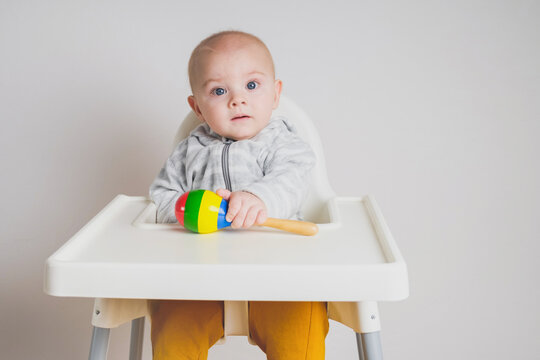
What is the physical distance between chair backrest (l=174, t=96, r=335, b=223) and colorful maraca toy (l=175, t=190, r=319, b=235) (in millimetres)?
220

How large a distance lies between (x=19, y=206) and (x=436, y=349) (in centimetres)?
111

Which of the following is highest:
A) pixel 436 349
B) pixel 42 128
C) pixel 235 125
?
pixel 235 125

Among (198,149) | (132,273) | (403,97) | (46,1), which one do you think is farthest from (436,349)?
(46,1)

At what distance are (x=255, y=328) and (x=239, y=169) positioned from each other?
26cm

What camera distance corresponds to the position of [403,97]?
1.55 meters

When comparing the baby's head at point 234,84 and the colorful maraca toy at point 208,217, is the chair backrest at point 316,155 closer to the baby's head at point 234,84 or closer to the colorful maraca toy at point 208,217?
the baby's head at point 234,84

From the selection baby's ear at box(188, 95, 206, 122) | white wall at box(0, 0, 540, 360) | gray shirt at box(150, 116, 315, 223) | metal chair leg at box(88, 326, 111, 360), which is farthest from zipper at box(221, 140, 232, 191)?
white wall at box(0, 0, 540, 360)

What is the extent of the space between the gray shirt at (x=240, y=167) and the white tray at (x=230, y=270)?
0.64 ft

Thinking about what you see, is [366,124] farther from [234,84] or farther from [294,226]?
[294,226]

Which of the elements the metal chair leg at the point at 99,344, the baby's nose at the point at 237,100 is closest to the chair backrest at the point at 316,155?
the baby's nose at the point at 237,100

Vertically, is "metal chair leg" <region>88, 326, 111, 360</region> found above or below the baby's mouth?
below

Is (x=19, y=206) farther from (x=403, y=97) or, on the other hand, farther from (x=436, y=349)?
(x=436, y=349)

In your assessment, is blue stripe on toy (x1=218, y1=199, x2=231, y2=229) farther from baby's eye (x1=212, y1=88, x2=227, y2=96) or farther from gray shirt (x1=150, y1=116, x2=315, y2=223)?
baby's eye (x1=212, y1=88, x2=227, y2=96)

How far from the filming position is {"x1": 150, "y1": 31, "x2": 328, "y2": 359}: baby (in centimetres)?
97
